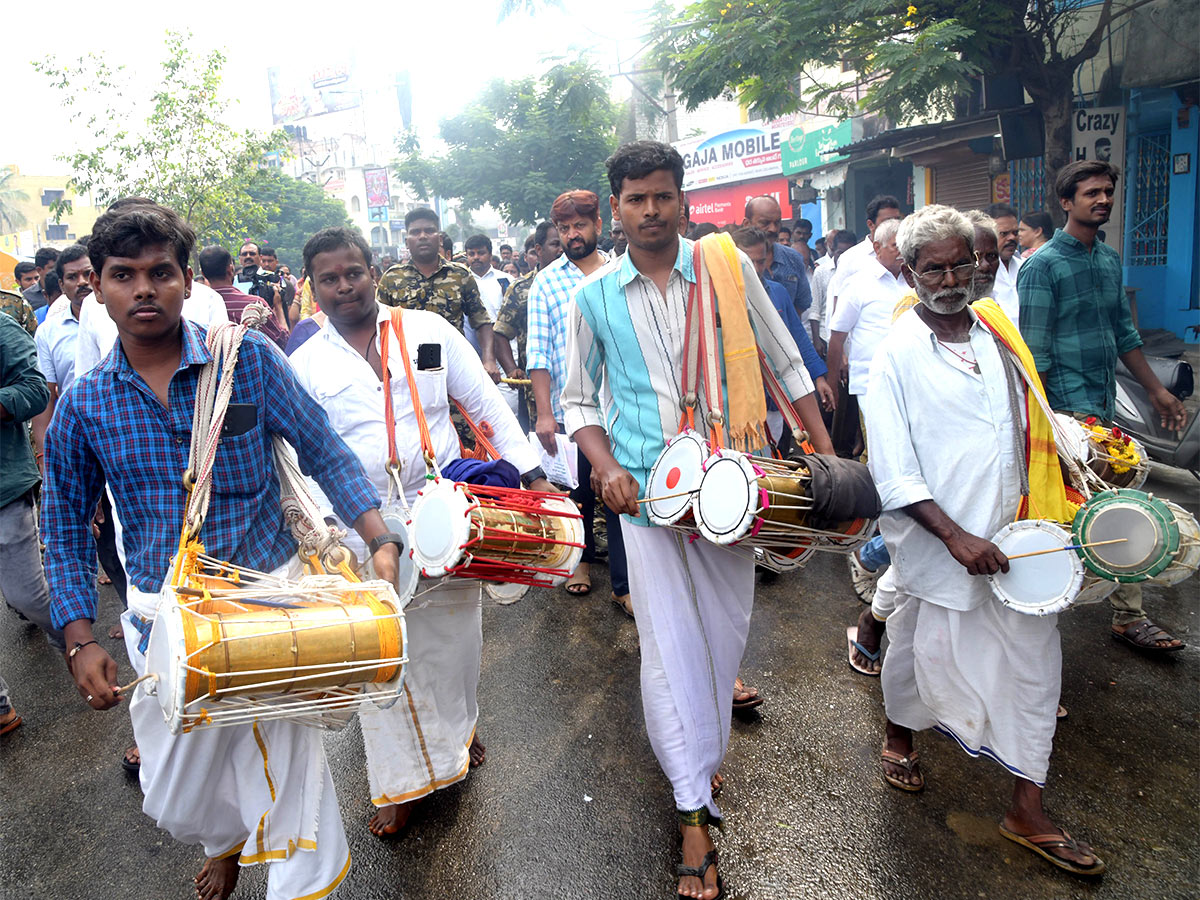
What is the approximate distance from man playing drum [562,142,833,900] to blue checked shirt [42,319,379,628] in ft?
3.42

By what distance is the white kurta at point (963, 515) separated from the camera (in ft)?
8.87

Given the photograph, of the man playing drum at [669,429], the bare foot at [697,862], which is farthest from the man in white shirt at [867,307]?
the bare foot at [697,862]

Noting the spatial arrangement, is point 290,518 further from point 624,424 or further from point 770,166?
point 770,166

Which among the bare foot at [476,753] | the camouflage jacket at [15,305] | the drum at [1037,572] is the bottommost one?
the bare foot at [476,753]

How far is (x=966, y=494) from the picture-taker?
2.74 metres

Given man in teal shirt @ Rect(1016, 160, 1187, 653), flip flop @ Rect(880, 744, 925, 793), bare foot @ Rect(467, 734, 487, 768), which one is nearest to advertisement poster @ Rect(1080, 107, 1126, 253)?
man in teal shirt @ Rect(1016, 160, 1187, 653)

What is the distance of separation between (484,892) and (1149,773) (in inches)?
91.1

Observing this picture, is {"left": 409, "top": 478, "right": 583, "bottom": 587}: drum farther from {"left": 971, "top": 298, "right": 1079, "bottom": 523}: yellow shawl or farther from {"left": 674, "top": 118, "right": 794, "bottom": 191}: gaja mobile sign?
{"left": 674, "top": 118, "right": 794, "bottom": 191}: gaja mobile sign

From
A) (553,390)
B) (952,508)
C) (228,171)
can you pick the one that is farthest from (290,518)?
(228,171)

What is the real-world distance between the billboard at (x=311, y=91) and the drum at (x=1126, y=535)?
99.9m

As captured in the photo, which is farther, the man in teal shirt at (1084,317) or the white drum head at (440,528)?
the man in teal shirt at (1084,317)

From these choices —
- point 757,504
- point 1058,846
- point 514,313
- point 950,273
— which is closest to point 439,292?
point 514,313

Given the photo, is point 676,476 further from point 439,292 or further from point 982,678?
point 439,292

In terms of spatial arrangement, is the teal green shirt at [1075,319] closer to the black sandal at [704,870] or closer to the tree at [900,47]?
the black sandal at [704,870]
